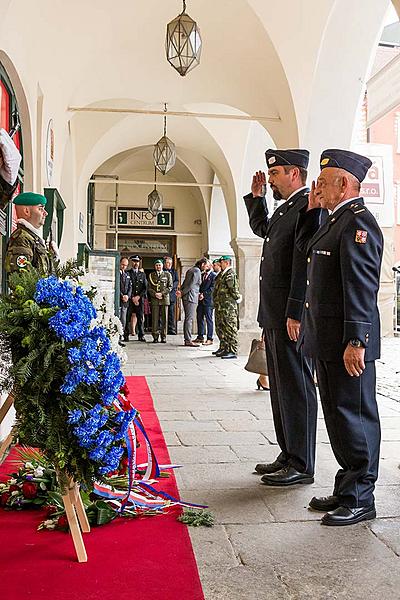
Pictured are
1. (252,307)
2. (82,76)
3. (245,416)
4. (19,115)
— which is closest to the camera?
(245,416)

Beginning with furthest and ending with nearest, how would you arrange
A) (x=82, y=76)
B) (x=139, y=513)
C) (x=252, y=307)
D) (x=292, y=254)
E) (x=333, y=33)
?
(x=252, y=307)
(x=82, y=76)
(x=333, y=33)
(x=292, y=254)
(x=139, y=513)

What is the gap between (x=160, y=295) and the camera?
14.4 meters

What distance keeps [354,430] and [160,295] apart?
11617mm

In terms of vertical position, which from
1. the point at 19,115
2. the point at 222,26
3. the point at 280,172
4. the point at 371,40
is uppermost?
the point at 222,26

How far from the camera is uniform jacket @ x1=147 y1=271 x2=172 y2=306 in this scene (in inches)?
567

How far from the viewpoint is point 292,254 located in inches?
→ 142

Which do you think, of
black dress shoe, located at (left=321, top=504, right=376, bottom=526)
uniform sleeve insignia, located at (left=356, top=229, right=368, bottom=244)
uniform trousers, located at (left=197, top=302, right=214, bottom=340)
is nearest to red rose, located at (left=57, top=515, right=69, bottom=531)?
black dress shoe, located at (left=321, top=504, right=376, bottom=526)

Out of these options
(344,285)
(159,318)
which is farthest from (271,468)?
(159,318)

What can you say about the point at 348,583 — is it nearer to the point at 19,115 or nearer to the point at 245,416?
Answer: the point at 245,416

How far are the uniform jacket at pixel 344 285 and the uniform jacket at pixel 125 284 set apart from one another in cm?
1159

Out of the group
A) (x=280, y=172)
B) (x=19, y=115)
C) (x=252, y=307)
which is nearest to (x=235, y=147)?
(x=252, y=307)

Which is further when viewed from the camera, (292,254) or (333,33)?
(333,33)

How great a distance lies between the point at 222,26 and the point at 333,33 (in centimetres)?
158

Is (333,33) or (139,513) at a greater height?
(333,33)
